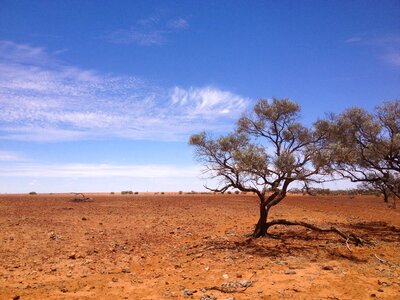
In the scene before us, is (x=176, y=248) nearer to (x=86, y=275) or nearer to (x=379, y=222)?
(x=86, y=275)

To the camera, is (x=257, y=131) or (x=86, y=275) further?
(x=257, y=131)

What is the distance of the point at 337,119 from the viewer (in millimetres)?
18938

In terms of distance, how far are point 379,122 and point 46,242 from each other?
53.8ft

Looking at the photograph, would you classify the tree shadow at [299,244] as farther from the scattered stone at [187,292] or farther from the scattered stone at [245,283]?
the scattered stone at [187,292]

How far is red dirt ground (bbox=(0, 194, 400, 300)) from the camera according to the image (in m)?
9.67

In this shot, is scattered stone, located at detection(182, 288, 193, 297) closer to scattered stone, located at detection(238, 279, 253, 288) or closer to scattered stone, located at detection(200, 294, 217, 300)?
scattered stone, located at detection(200, 294, 217, 300)

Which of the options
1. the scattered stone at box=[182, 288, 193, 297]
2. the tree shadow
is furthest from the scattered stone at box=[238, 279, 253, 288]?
the tree shadow

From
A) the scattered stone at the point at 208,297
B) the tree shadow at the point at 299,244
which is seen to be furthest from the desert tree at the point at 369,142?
the scattered stone at the point at 208,297

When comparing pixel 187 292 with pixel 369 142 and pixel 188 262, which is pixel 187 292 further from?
pixel 369 142

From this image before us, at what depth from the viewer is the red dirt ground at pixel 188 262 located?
9.67 m

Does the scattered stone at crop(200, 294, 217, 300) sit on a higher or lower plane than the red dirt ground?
lower

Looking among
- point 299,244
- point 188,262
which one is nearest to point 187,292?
point 188,262

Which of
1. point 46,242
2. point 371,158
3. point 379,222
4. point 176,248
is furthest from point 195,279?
point 379,222

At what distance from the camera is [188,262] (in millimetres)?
12906
